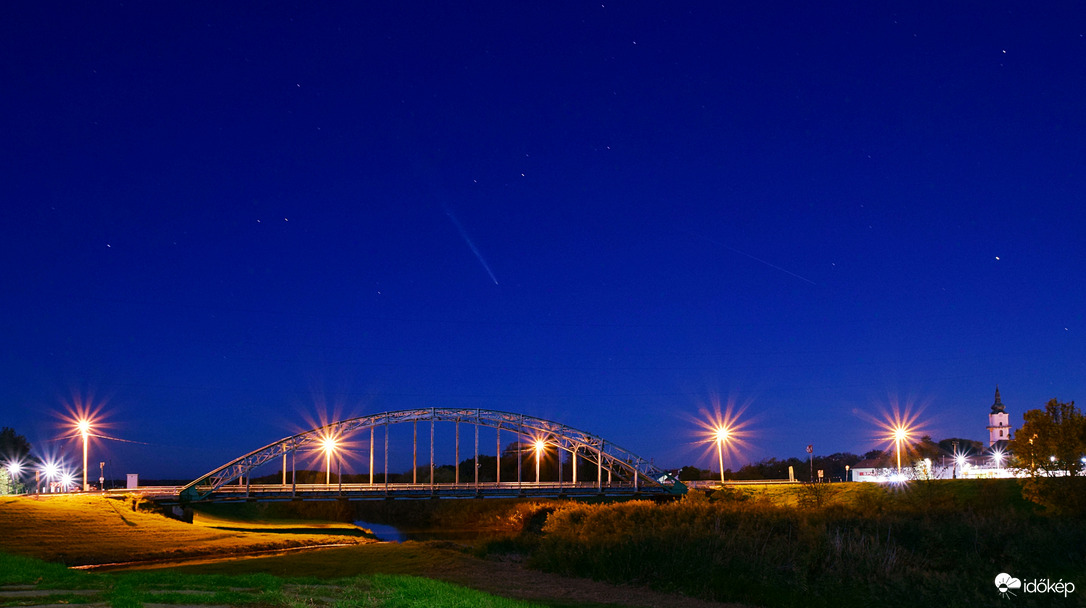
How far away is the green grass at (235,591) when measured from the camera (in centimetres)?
1259

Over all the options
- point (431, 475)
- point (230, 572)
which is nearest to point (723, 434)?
point (431, 475)

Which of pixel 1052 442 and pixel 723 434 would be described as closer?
pixel 1052 442

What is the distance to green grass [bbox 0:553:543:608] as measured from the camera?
41.3 ft

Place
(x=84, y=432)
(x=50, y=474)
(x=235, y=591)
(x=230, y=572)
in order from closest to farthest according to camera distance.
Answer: (x=235, y=591) → (x=230, y=572) → (x=84, y=432) → (x=50, y=474)

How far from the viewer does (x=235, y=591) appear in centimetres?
1411

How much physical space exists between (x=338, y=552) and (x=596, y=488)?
3133 centimetres

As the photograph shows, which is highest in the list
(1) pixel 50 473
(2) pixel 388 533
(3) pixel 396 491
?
(1) pixel 50 473

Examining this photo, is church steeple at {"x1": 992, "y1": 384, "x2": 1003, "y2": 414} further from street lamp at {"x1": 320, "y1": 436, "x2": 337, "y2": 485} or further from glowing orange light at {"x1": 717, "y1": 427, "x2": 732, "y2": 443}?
street lamp at {"x1": 320, "y1": 436, "x2": 337, "y2": 485}

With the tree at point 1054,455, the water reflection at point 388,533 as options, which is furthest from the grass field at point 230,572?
the tree at point 1054,455

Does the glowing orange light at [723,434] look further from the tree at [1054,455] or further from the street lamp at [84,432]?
the street lamp at [84,432]

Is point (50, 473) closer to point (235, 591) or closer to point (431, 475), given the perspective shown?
point (431, 475)

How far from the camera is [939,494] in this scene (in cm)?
4806

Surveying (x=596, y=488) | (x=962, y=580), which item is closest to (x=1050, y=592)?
(x=962, y=580)

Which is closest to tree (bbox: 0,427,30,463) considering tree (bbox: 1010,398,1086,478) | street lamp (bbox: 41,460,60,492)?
street lamp (bbox: 41,460,60,492)
